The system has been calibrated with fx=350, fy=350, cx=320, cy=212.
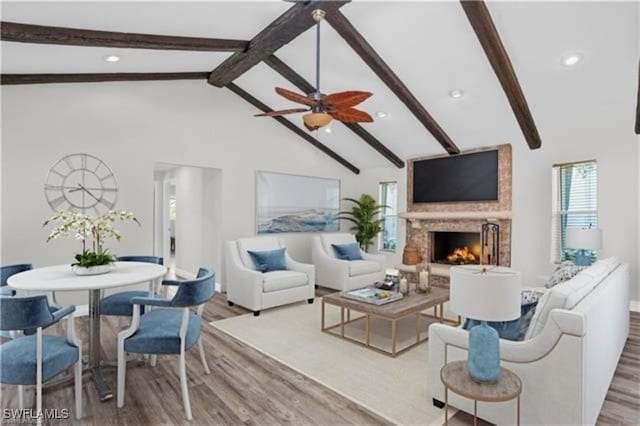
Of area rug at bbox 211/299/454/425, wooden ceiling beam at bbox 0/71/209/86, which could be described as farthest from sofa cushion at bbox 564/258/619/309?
wooden ceiling beam at bbox 0/71/209/86

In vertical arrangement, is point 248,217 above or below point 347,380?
above

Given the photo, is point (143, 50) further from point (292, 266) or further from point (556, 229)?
point (556, 229)

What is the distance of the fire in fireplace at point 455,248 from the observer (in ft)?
21.4

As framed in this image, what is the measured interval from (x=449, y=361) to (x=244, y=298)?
310 centimetres

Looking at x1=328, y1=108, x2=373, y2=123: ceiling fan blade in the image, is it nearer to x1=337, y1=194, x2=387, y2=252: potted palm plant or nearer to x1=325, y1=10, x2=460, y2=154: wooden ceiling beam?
x1=325, y1=10, x2=460, y2=154: wooden ceiling beam

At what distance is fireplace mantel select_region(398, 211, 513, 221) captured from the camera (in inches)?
231

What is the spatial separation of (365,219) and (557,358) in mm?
5769

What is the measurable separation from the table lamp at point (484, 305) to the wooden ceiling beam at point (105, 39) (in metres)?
3.60

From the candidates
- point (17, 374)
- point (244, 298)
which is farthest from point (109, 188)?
point (17, 374)

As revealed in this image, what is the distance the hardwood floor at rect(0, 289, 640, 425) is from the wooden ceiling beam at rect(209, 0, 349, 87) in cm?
341

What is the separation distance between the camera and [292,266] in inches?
212

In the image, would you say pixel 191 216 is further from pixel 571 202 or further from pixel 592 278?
pixel 571 202

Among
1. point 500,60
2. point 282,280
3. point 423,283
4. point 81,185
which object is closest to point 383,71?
point 500,60

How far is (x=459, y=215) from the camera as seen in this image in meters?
6.39
